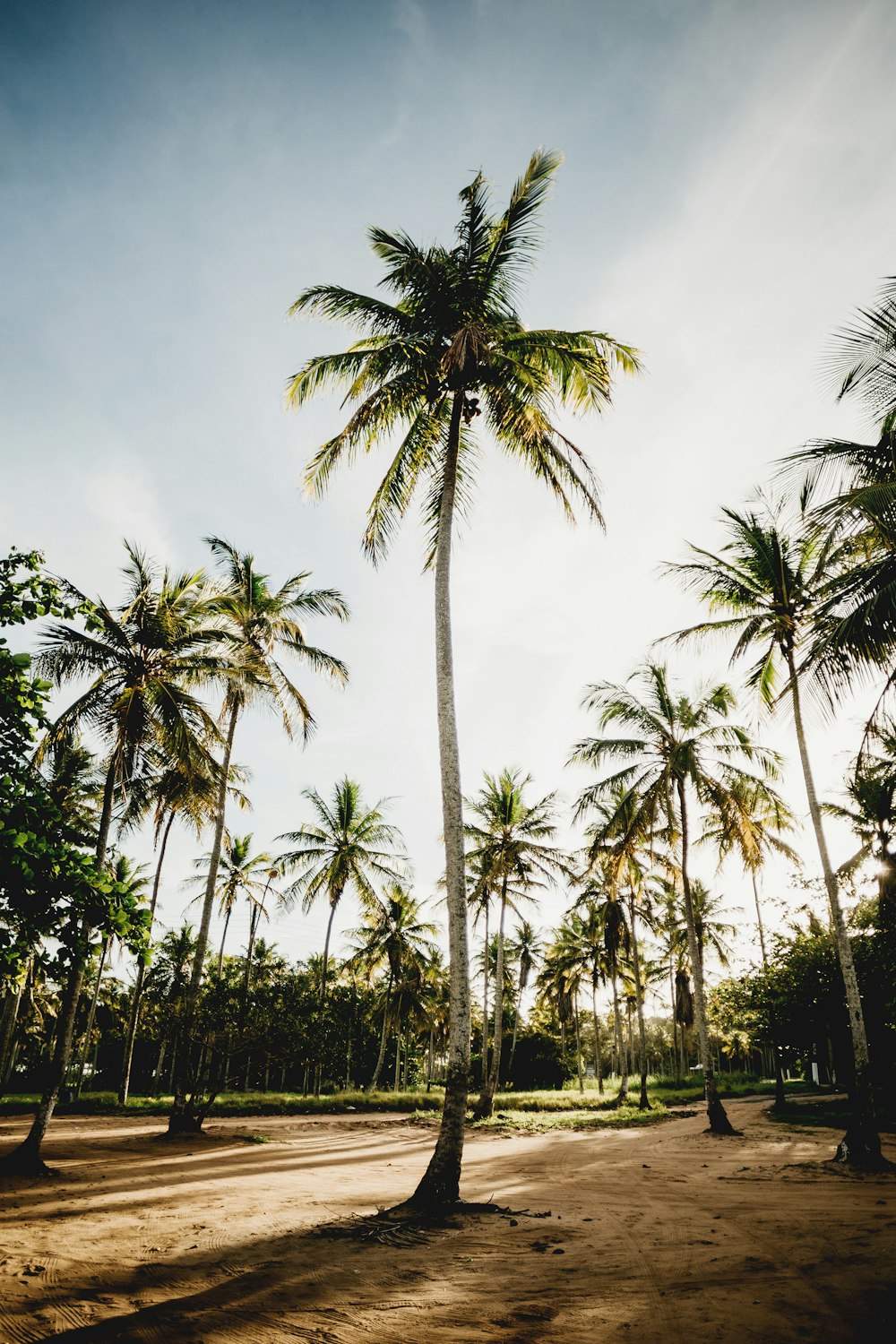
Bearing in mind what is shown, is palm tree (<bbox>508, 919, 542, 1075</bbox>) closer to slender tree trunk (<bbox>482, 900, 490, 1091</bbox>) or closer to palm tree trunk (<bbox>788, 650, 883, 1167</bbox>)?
slender tree trunk (<bbox>482, 900, 490, 1091</bbox>)

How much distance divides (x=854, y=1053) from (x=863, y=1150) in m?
1.35

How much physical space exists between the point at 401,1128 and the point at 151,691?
16.4m

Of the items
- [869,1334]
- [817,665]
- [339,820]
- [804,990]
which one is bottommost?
[869,1334]

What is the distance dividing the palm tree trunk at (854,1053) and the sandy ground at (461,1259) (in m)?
→ 0.78

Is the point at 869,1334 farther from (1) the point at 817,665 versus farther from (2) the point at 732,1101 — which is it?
(2) the point at 732,1101

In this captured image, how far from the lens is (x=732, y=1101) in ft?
96.7

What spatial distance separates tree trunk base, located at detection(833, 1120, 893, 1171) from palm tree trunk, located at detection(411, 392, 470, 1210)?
6.79 meters

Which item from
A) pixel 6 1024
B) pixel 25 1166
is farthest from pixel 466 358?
pixel 6 1024

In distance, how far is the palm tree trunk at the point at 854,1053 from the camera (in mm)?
10297

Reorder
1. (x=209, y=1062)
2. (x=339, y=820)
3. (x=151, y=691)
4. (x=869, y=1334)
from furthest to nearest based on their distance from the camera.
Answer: (x=339, y=820) < (x=209, y=1062) < (x=151, y=691) < (x=869, y=1334)

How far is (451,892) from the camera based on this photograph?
27.7 ft

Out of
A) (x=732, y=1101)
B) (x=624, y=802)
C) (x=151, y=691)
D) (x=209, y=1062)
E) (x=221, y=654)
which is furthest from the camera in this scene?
(x=732, y=1101)

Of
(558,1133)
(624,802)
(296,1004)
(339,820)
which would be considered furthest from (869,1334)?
(339,820)

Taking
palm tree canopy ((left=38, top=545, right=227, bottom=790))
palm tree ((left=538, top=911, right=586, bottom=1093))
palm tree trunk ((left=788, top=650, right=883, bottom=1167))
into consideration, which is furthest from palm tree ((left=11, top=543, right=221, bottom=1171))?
palm tree ((left=538, top=911, right=586, bottom=1093))
